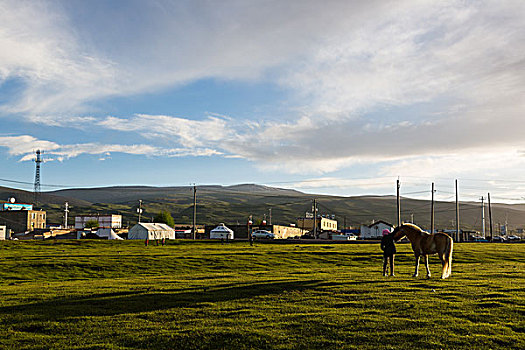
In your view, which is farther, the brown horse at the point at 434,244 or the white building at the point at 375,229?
the white building at the point at 375,229

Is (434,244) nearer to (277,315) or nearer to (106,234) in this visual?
(277,315)

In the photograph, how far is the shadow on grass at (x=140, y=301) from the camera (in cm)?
1445

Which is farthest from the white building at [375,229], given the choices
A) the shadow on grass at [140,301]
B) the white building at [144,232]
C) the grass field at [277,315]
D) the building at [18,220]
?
the shadow on grass at [140,301]

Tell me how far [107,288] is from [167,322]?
27.4 feet

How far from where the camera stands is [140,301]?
16062mm

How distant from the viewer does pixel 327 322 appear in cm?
1223

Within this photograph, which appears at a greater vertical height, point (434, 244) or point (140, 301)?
point (434, 244)

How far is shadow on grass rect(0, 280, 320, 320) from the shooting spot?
569 inches

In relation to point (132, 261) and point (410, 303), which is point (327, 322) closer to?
point (410, 303)

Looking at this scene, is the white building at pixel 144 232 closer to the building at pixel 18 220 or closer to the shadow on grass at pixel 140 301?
the building at pixel 18 220

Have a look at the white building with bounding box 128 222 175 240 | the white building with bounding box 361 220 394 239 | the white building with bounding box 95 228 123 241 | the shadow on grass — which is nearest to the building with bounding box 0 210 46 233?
the white building with bounding box 95 228 123 241

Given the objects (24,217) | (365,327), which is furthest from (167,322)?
(24,217)

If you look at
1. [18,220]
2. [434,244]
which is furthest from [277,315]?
[18,220]

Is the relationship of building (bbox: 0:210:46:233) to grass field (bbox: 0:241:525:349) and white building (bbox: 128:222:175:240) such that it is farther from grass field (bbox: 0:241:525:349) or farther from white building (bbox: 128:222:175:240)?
grass field (bbox: 0:241:525:349)
